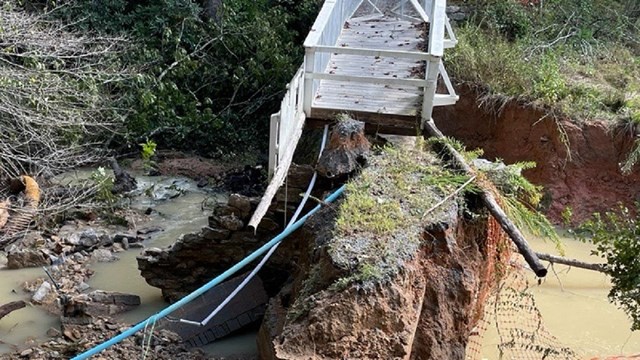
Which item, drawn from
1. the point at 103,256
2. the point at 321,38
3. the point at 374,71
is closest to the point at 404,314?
the point at 321,38

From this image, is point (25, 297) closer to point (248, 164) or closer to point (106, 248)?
point (106, 248)

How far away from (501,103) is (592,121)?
147 cm

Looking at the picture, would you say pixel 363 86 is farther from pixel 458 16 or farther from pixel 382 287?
pixel 458 16

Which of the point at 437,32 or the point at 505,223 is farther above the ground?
the point at 437,32

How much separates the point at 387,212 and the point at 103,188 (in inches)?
258

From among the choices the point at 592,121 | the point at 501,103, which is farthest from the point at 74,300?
the point at 592,121

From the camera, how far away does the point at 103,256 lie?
32.3 ft

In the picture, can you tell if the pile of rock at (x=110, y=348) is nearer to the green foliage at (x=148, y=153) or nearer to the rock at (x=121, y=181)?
the rock at (x=121, y=181)

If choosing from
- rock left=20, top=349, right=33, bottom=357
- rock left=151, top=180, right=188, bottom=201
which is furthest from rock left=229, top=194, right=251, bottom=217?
rock left=151, top=180, right=188, bottom=201

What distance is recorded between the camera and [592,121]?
12234 millimetres

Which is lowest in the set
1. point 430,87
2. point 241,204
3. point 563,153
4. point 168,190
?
point 168,190

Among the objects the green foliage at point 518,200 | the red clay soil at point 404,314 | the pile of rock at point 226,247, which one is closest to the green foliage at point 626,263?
the green foliage at point 518,200

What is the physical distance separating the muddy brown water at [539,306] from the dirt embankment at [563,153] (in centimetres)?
142

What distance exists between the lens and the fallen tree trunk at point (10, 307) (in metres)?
7.93
